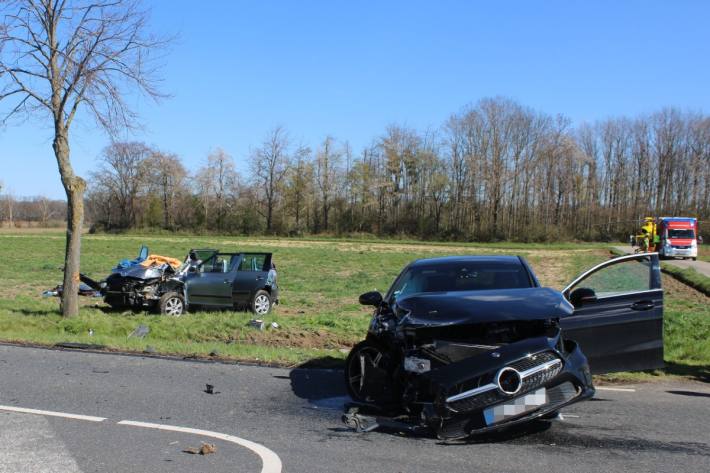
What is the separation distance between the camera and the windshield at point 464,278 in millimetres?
7031

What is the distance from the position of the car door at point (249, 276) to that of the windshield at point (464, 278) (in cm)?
892

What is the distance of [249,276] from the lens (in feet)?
52.9

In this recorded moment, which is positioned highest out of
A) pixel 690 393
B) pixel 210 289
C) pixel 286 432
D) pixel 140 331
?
pixel 210 289

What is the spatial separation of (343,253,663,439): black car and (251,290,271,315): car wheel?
890 centimetres

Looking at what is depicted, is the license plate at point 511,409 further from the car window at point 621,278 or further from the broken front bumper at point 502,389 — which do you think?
the car window at point 621,278

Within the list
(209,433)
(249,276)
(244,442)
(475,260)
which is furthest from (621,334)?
(249,276)

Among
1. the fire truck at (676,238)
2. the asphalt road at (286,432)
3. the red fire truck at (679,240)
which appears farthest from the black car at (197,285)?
the red fire truck at (679,240)

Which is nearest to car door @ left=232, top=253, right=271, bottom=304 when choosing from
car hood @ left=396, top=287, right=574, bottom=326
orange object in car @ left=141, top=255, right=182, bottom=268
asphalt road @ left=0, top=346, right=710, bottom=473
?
orange object in car @ left=141, top=255, right=182, bottom=268

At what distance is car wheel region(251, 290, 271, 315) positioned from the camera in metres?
16.0

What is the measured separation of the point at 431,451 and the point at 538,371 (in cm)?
104

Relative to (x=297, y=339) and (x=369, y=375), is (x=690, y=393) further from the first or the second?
(x=297, y=339)

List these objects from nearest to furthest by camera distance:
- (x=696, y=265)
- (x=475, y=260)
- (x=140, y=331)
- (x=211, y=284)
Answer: (x=475, y=260) < (x=140, y=331) < (x=211, y=284) < (x=696, y=265)

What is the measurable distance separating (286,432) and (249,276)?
10.5 metres

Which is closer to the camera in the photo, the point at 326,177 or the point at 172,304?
the point at 172,304
